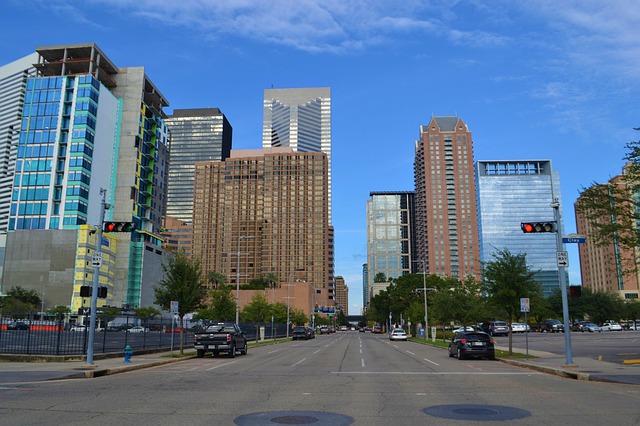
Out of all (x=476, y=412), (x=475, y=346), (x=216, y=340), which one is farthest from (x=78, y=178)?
(x=476, y=412)

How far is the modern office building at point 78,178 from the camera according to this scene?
113688 mm

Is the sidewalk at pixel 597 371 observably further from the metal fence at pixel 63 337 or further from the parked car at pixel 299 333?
the parked car at pixel 299 333

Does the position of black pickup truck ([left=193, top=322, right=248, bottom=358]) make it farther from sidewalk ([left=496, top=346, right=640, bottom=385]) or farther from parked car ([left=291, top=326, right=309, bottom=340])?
parked car ([left=291, top=326, right=309, bottom=340])

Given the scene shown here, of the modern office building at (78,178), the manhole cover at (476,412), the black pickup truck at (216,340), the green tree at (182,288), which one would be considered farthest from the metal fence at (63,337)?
the modern office building at (78,178)

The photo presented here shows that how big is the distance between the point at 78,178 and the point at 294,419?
118422 millimetres

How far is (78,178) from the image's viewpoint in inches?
4505

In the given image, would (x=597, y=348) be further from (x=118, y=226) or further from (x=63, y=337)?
(x=63, y=337)

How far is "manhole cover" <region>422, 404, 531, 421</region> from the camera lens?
9.39m

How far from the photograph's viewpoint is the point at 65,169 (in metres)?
116

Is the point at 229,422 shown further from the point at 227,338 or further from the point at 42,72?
the point at 42,72

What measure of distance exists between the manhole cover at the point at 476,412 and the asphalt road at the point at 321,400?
0.06 feet

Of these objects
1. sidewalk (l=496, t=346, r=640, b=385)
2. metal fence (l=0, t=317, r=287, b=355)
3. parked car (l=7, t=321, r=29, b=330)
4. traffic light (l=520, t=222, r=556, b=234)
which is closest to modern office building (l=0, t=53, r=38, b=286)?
metal fence (l=0, t=317, r=287, b=355)

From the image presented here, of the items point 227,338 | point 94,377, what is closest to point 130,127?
point 227,338

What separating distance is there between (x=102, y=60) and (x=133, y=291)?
188 ft
